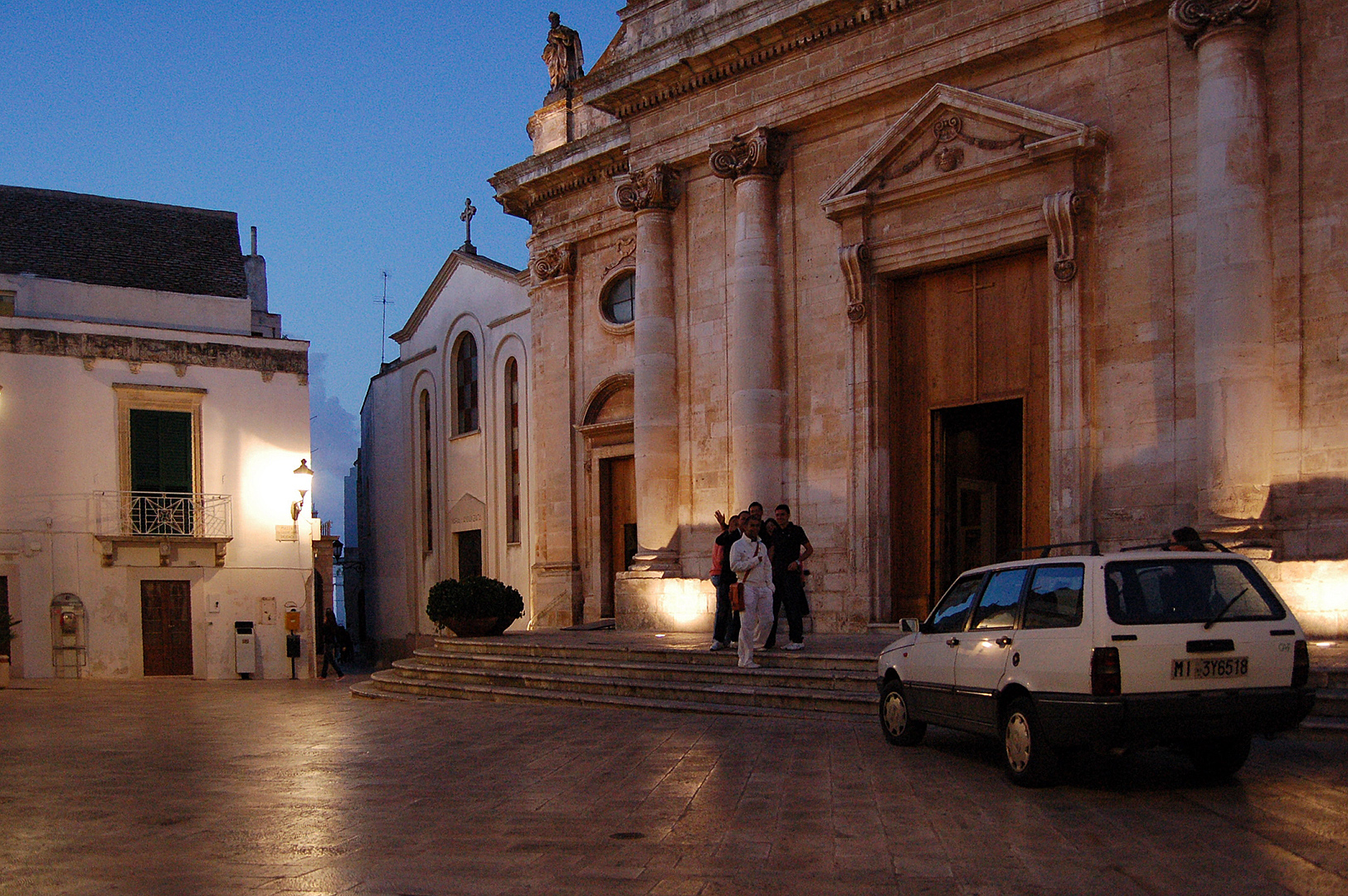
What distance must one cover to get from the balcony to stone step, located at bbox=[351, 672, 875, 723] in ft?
30.8

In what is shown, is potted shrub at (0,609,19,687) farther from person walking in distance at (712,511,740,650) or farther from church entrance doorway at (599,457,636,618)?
person walking in distance at (712,511,740,650)

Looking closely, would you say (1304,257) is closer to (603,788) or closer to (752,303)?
(752,303)

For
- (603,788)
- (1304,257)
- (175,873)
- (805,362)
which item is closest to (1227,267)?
(1304,257)

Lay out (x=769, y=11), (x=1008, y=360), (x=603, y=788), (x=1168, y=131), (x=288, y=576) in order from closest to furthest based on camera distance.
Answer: (x=603, y=788) < (x=1168, y=131) < (x=1008, y=360) < (x=769, y=11) < (x=288, y=576)

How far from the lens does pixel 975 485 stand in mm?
17641

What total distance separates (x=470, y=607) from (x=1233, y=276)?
1170cm

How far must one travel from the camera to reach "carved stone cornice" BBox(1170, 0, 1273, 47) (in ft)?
43.2

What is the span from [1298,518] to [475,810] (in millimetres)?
9608

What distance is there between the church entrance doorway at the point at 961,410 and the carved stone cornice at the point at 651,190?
14.6 ft

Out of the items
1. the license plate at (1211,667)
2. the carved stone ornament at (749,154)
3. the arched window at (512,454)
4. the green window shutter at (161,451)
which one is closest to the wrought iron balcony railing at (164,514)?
the green window shutter at (161,451)

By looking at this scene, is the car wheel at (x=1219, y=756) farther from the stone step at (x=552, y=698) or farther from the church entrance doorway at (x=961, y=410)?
the church entrance doorway at (x=961, y=410)

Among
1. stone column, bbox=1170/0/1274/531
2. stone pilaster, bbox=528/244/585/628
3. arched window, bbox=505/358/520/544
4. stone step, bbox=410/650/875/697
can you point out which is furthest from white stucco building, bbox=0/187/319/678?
stone column, bbox=1170/0/1274/531

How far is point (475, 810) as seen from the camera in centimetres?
748

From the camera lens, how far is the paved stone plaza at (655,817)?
225 inches
